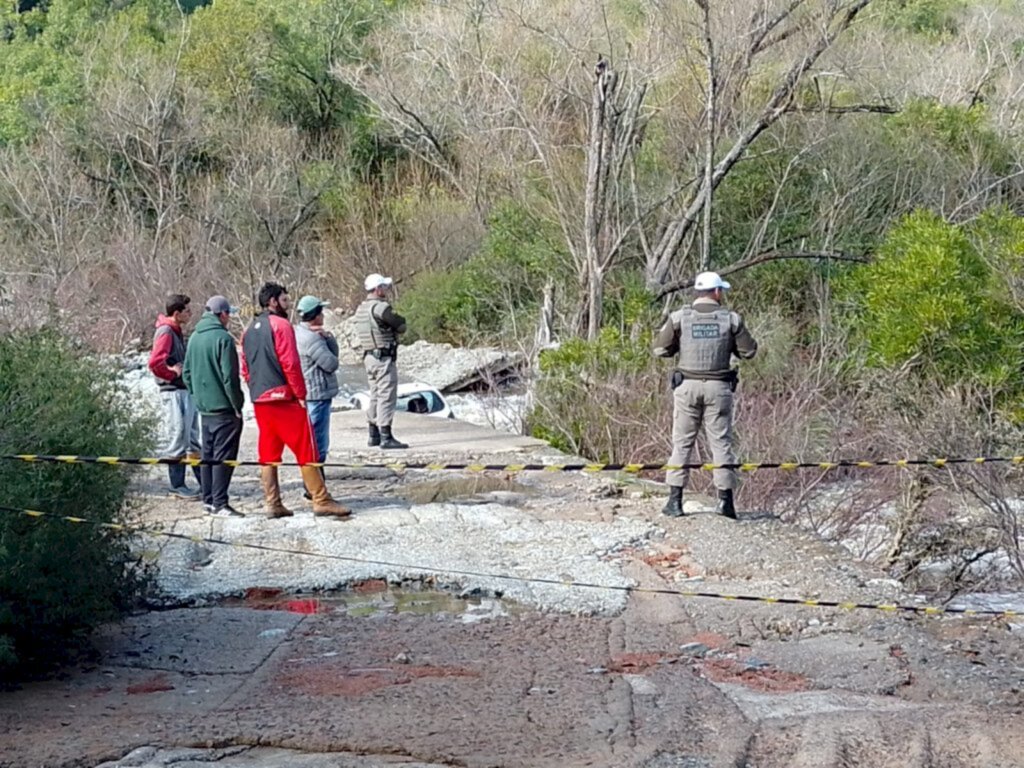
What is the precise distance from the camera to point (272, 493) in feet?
32.6

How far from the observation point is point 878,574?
879cm

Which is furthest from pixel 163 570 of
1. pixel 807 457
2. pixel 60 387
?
pixel 807 457

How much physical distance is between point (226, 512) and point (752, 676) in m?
4.63

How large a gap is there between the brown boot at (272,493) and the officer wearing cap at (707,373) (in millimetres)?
2864

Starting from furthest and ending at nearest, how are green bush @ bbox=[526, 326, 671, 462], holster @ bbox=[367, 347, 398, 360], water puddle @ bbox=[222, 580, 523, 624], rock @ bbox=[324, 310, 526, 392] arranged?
rock @ bbox=[324, 310, 526, 392] < green bush @ bbox=[526, 326, 671, 462] < holster @ bbox=[367, 347, 398, 360] < water puddle @ bbox=[222, 580, 523, 624]

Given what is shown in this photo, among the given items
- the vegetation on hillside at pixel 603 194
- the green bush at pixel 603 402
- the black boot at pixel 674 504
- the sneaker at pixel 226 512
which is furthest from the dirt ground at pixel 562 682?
the green bush at pixel 603 402

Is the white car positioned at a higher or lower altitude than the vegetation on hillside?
lower

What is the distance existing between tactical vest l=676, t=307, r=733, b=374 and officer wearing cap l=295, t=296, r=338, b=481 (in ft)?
10.4

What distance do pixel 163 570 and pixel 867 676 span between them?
4399 mm

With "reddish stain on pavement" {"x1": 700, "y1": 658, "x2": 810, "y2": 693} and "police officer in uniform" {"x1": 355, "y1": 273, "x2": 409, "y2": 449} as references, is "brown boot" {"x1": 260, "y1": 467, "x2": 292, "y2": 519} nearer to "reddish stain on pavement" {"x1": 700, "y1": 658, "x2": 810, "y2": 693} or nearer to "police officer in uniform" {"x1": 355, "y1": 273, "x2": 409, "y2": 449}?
"police officer in uniform" {"x1": 355, "y1": 273, "x2": 409, "y2": 449}

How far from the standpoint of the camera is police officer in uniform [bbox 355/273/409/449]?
41.4 feet

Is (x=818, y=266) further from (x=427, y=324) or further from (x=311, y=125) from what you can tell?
(x=311, y=125)

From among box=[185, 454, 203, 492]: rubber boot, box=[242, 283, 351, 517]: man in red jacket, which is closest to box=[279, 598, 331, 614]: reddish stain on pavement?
box=[242, 283, 351, 517]: man in red jacket

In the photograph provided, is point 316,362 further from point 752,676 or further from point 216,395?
point 752,676
